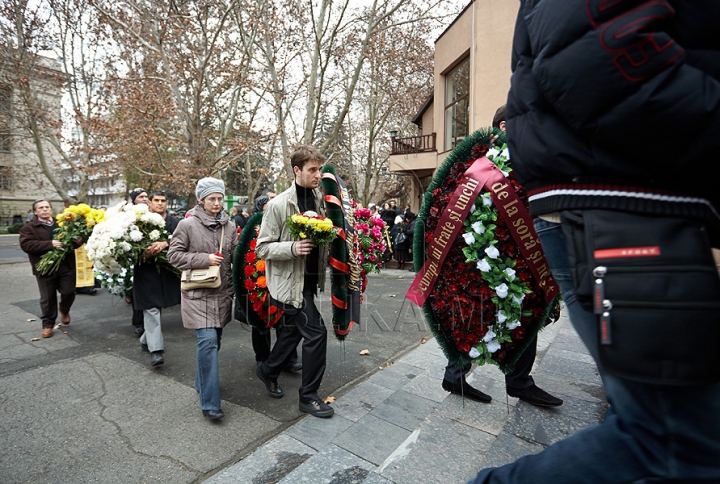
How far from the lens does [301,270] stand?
3.49 meters

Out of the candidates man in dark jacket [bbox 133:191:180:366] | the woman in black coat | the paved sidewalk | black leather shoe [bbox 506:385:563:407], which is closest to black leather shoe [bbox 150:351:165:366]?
man in dark jacket [bbox 133:191:180:366]

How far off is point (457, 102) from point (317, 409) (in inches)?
613

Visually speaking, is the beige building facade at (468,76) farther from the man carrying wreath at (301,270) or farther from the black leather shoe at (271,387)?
the black leather shoe at (271,387)

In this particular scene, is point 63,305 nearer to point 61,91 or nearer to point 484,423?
point 484,423

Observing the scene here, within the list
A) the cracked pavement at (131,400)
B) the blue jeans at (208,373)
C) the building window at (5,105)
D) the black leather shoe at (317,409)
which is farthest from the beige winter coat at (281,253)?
the building window at (5,105)

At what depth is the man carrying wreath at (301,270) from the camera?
343 cm

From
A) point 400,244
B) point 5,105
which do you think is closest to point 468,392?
point 400,244

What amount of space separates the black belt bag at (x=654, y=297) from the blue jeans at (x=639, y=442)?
7cm

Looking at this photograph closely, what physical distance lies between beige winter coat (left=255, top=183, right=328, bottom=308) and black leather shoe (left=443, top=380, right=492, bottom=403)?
52.6 inches

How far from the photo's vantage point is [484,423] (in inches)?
116

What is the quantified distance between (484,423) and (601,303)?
2.13m

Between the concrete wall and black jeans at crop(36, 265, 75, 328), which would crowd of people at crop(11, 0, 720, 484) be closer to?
black jeans at crop(36, 265, 75, 328)

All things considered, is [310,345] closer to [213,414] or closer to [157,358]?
[213,414]

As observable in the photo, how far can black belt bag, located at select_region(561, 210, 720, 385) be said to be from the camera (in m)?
1.04
